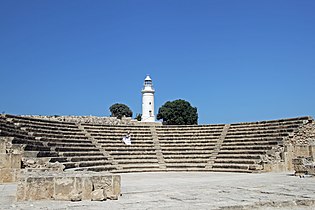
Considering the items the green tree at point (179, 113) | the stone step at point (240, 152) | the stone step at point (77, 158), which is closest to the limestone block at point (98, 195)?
the stone step at point (77, 158)

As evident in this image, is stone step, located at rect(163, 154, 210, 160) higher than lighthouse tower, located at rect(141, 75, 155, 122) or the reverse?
the reverse

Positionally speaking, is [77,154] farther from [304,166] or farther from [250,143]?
[304,166]

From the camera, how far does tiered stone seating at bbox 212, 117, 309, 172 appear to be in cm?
1384

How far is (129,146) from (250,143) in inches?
245

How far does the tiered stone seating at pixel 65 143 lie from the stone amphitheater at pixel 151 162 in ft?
0.18

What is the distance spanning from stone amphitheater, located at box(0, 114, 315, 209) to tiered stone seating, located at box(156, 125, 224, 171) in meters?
0.05

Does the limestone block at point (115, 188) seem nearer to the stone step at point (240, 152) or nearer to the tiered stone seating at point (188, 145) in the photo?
the tiered stone seating at point (188, 145)

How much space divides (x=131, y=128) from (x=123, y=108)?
5322 centimetres

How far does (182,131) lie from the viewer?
63.9ft

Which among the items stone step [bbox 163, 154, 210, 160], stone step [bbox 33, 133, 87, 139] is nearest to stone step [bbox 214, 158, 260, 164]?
stone step [bbox 163, 154, 210, 160]

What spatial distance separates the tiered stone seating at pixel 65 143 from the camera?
12.9 m

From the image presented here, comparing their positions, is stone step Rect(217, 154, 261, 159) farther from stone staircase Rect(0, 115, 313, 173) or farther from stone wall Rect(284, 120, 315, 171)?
stone wall Rect(284, 120, 315, 171)

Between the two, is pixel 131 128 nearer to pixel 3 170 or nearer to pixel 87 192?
pixel 3 170

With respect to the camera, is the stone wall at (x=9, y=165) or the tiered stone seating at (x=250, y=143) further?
the tiered stone seating at (x=250, y=143)
